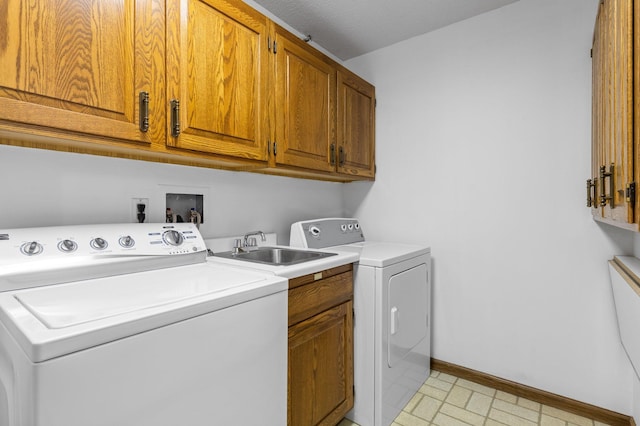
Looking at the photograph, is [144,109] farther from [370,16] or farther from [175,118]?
[370,16]

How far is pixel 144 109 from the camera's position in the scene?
1.24 m

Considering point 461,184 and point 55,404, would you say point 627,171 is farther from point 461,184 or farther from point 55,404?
point 55,404

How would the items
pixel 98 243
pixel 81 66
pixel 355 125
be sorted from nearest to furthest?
pixel 81 66 < pixel 98 243 < pixel 355 125

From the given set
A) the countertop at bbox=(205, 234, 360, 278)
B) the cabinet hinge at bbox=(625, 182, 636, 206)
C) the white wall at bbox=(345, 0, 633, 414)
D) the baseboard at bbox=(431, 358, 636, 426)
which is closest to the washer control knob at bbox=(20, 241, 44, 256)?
the countertop at bbox=(205, 234, 360, 278)

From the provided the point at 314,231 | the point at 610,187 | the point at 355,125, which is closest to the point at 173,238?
the point at 314,231

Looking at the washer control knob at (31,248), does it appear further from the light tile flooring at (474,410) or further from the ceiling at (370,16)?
the ceiling at (370,16)

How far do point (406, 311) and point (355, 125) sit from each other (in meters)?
1.34

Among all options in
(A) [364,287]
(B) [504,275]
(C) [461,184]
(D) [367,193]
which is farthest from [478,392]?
(D) [367,193]

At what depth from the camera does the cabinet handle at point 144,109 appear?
124cm

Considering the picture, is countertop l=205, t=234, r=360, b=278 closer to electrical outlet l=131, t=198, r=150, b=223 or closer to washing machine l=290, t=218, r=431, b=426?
washing machine l=290, t=218, r=431, b=426

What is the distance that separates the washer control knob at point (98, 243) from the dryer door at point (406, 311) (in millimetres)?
1350

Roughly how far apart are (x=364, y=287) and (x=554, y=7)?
6.56 ft

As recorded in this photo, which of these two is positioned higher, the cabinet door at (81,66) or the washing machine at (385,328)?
the cabinet door at (81,66)

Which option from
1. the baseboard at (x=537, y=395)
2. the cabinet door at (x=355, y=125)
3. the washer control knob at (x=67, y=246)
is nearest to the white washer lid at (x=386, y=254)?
the cabinet door at (x=355, y=125)
